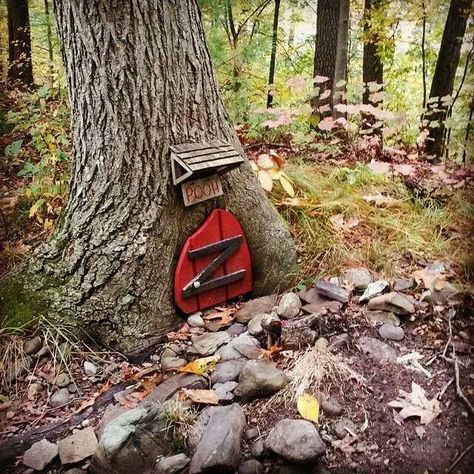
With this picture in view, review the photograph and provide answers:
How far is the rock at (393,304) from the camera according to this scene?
2.83 metres

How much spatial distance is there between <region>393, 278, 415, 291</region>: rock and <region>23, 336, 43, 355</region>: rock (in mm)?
2590

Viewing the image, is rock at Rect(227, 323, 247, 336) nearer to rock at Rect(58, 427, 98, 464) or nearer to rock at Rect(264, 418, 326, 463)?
rock at Rect(264, 418, 326, 463)

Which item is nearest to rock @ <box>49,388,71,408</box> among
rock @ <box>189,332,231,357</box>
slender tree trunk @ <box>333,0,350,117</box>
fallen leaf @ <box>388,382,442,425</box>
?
rock @ <box>189,332,231,357</box>

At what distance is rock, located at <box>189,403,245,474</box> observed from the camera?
1.98 metres

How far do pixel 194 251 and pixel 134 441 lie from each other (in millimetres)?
1448

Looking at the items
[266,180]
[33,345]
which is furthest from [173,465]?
[266,180]

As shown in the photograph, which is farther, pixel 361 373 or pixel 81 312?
pixel 81 312

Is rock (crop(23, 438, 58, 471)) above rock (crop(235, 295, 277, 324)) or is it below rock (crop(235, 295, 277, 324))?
below

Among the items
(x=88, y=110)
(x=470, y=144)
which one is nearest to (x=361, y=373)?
(x=88, y=110)

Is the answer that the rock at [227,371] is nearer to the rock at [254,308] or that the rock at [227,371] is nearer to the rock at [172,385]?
the rock at [172,385]

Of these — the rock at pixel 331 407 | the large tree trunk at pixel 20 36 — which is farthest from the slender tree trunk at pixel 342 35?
the large tree trunk at pixel 20 36

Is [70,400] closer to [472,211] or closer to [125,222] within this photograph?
[125,222]

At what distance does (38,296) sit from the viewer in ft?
10.2

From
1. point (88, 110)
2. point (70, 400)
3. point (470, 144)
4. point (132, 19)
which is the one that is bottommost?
point (70, 400)
